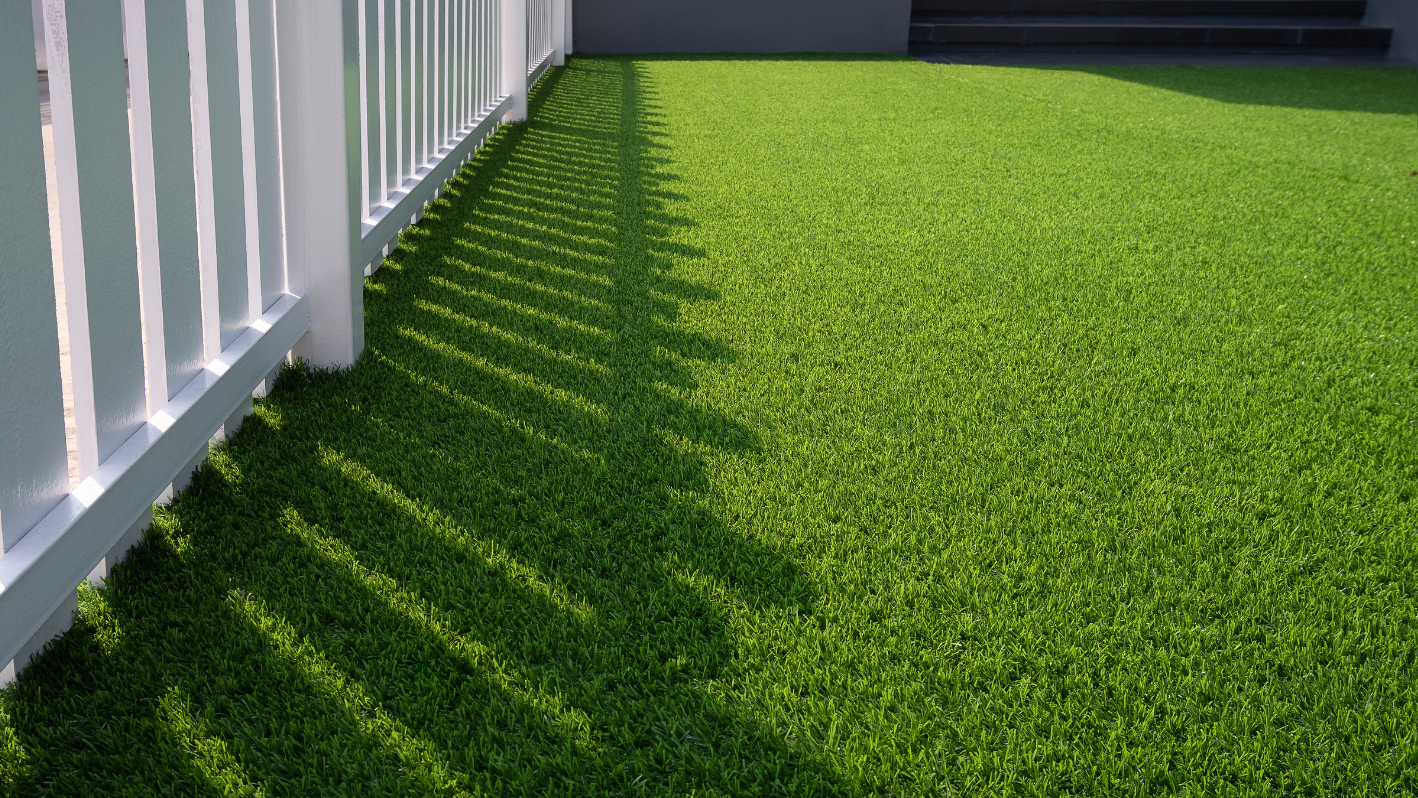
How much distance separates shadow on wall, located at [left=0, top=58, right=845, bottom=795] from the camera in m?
1.37

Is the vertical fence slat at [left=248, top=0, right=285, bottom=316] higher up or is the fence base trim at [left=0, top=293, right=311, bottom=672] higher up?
the vertical fence slat at [left=248, top=0, right=285, bottom=316]

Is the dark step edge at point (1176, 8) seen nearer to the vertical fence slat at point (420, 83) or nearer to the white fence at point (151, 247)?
the vertical fence slat at point (420, 83)

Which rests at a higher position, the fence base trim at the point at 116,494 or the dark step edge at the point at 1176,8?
the dark step edge at the point at 1176,8

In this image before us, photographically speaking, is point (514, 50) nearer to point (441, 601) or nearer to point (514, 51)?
point (514, 51)

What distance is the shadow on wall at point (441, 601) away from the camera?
53.9 inches

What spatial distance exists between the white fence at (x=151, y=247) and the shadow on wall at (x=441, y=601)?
5.5 inches

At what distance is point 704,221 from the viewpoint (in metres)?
4.45

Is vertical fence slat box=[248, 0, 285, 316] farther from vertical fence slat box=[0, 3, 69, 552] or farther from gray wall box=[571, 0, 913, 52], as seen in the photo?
gray wall box=[571, 0, 913, 52]

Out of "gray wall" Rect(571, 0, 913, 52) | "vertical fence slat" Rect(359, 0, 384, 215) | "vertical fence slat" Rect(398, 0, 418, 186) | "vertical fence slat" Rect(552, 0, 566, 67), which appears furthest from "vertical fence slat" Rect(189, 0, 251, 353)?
"gray wall" Rect(571, 0, 913, 52)

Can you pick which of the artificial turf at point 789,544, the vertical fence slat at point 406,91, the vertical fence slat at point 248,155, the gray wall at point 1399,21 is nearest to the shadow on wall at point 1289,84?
the gray wall at point 1399,21

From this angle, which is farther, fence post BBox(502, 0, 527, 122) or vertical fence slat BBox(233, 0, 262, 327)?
fence post BBox(502, 0, 527, 122)

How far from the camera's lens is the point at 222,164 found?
206 centimetres

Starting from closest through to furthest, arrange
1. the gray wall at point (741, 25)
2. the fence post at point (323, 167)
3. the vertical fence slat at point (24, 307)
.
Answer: the vertical fence slat at point (24, 307)
the fence post at point (323, 167)
the gray wall at point (741, 25)

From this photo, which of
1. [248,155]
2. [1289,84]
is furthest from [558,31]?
[248,155]
